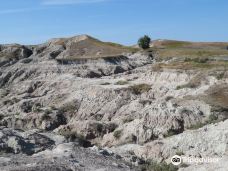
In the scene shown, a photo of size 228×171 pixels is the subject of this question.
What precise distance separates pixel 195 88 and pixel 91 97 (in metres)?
13.5

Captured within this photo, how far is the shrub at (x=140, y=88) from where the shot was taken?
62.7 m

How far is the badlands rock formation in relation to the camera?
3494 centimetres

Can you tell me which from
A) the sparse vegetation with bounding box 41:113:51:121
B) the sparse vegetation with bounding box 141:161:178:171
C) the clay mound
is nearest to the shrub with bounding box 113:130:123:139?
the sparse vegetation with bounding box 141:161:178:171

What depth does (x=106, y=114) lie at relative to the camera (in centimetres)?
5797

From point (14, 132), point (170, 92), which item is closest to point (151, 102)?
point (170, 92)

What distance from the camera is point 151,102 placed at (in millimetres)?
56312

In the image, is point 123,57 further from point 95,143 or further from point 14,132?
point 14,132

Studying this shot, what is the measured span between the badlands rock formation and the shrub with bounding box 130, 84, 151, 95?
0.13 meters

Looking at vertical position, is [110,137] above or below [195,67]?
below

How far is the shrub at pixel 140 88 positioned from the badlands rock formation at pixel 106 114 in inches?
5.0

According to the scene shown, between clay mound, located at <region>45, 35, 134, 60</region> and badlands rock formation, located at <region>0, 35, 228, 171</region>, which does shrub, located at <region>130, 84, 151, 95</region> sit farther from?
clay mound, located at <region>45, 35, 134, 60</region>

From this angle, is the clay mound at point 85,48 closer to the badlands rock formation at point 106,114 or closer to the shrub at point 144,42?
the shrub at point 144,42

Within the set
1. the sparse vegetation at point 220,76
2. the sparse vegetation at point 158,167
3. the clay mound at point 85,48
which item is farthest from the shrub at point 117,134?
the clay mound at point 85,48

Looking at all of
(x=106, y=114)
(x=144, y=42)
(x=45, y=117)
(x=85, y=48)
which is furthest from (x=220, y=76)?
(x=85, y=48)
